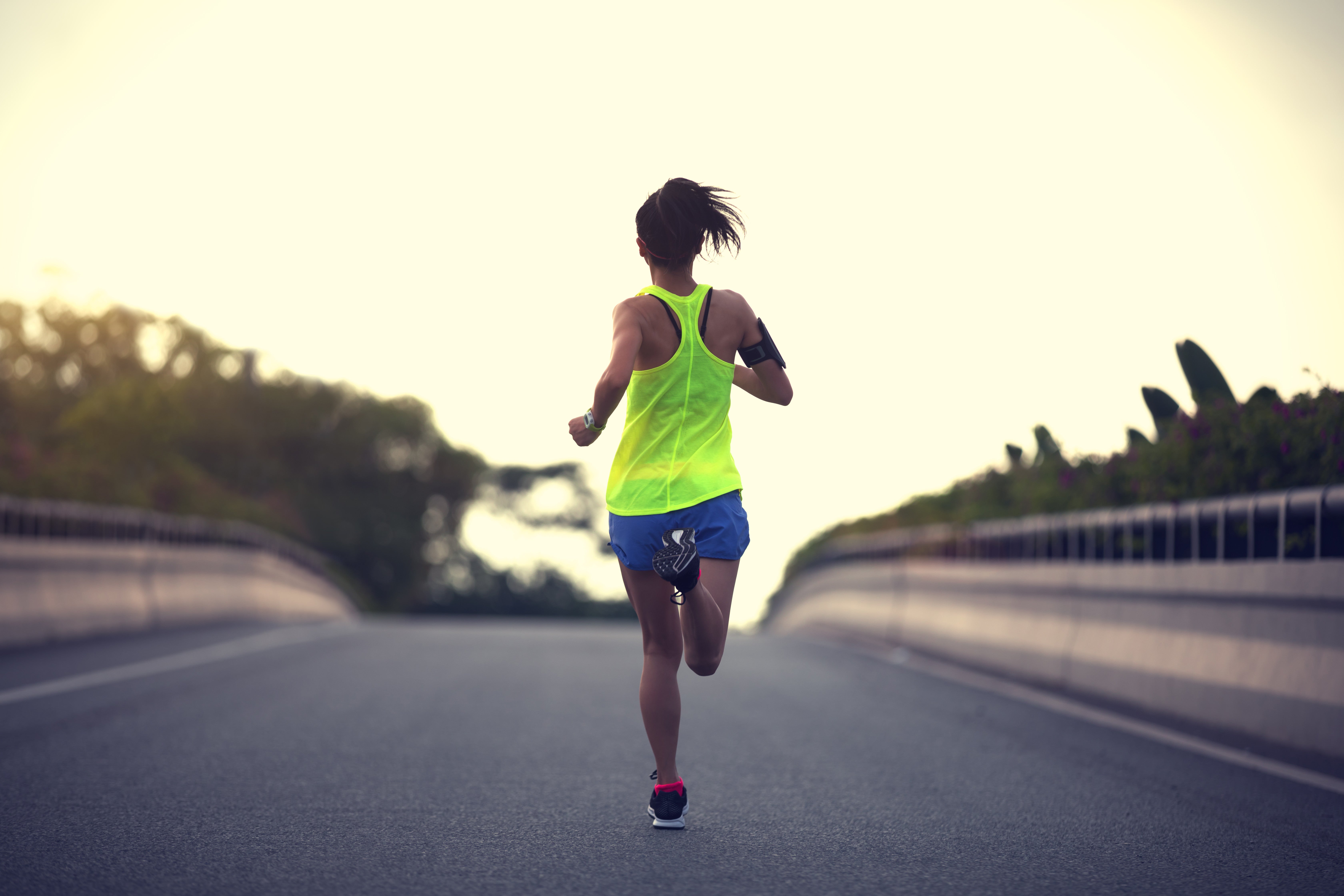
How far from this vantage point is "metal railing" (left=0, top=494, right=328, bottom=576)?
14.2m

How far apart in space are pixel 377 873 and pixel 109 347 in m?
68.7

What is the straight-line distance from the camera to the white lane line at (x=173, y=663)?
9500 millimetres

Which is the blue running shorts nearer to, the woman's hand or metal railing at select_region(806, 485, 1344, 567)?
the woman's hand

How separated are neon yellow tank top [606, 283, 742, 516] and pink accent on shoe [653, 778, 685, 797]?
1013 mm

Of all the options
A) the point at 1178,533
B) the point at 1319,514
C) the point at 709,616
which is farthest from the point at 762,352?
the point at 1178,533

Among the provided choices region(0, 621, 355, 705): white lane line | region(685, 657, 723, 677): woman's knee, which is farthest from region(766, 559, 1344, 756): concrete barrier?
region(0, 621, 355, 705): white lane line

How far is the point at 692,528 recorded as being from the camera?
5012 millimetres

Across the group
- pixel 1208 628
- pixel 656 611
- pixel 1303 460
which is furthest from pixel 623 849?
pixel 1303 460

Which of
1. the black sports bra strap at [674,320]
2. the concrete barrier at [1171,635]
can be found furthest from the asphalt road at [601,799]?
the black sports bra strap at [674,320]

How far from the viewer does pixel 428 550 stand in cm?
7131

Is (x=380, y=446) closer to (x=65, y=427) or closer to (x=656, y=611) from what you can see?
(x=65, y=427)

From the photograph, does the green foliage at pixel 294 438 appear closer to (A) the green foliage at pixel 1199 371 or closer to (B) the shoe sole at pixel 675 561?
(A) the green foliage at pixel 1199 371

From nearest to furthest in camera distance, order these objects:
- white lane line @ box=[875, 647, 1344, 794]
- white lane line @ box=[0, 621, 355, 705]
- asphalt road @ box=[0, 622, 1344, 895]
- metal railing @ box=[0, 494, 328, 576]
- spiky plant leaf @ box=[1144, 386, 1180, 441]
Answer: asphalt road @ box=[0, 622, 1344, 895] → white lane line @ box=[875, 647, 1344, 794] → white lane line @ box=[0, 621, 355, 705] → spiky plant leaf @ box=[1144, 386, 1180, 441] → metal railing @ box=[0, 494, 328, 576]

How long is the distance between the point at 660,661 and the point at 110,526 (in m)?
14.2
